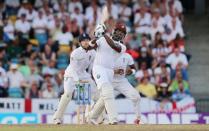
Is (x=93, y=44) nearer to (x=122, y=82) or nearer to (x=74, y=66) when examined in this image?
(x=122, y=82)

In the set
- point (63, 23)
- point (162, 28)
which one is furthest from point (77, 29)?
point (162, 28)

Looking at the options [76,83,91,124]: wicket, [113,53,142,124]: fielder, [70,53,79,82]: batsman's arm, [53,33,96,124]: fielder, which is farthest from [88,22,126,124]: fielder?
[76,83,91,124]: wicket

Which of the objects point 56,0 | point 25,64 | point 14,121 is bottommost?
point 14,121

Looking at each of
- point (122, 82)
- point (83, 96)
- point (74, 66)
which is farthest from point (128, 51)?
point (122, 82)

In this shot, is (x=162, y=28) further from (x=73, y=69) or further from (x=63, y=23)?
(x=73, y=69)

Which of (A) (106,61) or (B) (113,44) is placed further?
(A) (106,61)

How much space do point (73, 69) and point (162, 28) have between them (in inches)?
286

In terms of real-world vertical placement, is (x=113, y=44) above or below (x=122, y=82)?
above

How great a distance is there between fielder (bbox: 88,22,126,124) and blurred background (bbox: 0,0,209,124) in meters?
4.74

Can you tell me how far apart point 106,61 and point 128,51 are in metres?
6.97

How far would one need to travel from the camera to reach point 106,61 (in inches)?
664

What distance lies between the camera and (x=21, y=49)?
24047mm

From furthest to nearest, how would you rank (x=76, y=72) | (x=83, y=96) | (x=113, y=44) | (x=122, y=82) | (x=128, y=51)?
(x=128, y=51) < (x=83, y=96) < (x=76, y=72) < (x=122, y=82) < (x=113, y=44)

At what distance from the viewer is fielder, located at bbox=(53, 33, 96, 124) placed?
17938 millimetres
